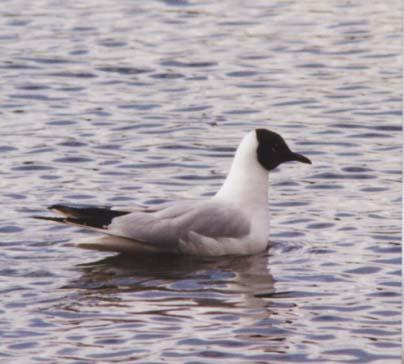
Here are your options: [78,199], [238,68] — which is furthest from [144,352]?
[238,68]

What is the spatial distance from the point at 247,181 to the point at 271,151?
41 cm

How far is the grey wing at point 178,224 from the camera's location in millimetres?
12547

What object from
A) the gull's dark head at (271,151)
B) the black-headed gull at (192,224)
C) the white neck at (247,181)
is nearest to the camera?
the black-headed gull at (192,224)

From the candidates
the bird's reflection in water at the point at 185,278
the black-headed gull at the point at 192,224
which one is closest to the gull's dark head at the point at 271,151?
the black-headed gull at the point at 192,224

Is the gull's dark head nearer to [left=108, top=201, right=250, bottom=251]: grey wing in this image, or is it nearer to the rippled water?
the rippled water

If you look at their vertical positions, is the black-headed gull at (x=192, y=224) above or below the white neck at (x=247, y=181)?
below

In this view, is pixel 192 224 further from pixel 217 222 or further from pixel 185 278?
pixel 185 278

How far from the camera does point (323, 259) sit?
12.4 meters

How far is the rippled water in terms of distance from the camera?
10531mm

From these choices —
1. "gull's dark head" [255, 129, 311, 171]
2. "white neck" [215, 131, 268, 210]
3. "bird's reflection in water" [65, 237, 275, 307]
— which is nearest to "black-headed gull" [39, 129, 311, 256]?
"white neck" [215, 131, 268, 210]

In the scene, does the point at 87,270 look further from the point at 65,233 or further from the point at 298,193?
the point at 298,193

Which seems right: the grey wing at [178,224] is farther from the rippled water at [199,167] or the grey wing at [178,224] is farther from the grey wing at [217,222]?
the rippled water at [199,167]

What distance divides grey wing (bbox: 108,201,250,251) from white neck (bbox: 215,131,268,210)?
21 cm

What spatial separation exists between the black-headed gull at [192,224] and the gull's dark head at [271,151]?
29 cm
